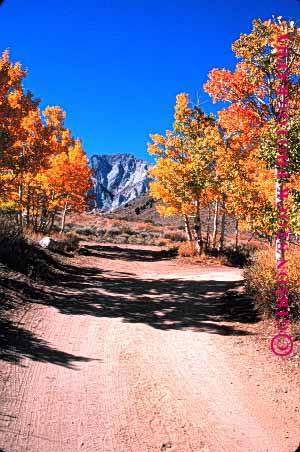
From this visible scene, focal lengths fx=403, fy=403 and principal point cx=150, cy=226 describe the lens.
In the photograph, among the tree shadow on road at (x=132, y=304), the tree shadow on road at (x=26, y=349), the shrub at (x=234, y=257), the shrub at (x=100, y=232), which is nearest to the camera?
the tree shadow on road at (x=26, y=349)

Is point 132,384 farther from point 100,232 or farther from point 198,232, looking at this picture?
point 100,232

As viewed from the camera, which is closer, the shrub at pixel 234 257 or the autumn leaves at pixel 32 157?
the autumn leaves at pixel 32 157

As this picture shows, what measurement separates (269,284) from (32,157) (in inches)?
434

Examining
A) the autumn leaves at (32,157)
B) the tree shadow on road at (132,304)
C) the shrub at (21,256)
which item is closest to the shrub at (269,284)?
the tree shadow on road at (132,304)

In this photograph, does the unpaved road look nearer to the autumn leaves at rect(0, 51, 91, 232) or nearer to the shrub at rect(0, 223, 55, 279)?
the shrub at rect(0, 223, 55, 279)

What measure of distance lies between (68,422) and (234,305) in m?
7.24

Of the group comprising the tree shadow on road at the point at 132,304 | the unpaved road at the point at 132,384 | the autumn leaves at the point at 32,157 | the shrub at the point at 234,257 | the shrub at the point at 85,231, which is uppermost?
the autumn leaves at the point at 32,157

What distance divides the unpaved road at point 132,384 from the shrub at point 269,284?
74 centimetres

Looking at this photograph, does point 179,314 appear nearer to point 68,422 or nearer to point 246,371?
point 246,371

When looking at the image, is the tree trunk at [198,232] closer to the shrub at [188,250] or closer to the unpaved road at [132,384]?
the shrub at [188,250]

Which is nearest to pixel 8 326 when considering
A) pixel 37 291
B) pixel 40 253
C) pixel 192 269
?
pixel 37 291

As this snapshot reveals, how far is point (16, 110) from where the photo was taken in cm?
1538

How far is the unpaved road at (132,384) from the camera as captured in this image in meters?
5.32

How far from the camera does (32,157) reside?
16578 mm
